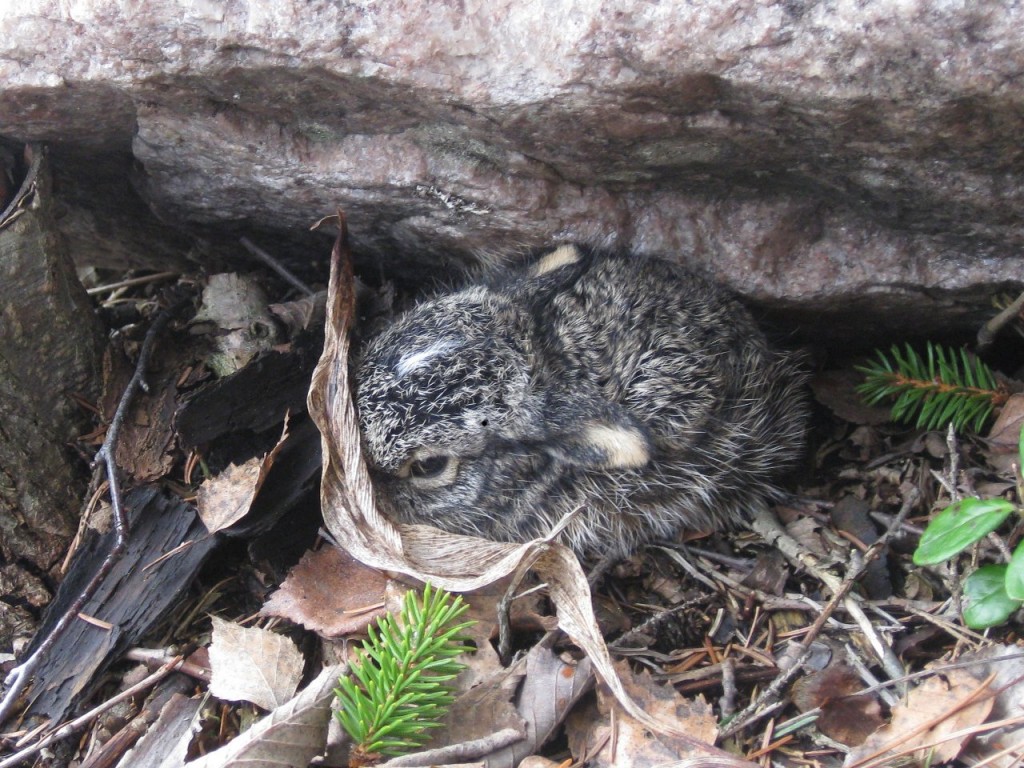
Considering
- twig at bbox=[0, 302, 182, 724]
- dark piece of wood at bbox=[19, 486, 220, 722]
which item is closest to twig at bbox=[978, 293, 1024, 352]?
dark piece of wood at bbox=[19, 486, 220, 722]

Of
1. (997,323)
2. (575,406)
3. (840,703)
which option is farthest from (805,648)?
(997,323)

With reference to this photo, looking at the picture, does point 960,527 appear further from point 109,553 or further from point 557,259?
point 109,553

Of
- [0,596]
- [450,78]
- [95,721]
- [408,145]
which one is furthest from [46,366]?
[450,78]

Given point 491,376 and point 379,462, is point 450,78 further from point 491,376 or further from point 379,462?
point 379,462

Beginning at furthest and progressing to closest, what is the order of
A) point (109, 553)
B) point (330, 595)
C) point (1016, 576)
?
1. point (109, 553)
2. point (330, 595)
3. point (1016, 576)

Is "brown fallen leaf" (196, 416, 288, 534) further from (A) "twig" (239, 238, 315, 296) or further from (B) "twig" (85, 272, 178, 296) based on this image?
(B) "twig" (85, 272, 178, 296)

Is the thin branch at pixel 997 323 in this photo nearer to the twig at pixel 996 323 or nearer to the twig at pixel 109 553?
the twig at pixel 996 323
